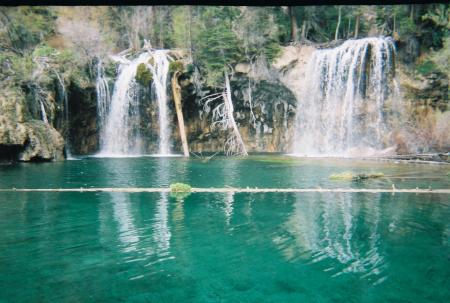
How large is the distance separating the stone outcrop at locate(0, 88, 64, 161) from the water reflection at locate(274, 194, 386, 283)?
597 inches

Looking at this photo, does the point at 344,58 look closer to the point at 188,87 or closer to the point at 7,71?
the point at 188,87

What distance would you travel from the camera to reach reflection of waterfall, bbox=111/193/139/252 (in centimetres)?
849

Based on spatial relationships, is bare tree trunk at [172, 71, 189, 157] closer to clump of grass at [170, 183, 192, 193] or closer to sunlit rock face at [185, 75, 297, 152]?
sunlit rock face at [185, 75, 297, 152]

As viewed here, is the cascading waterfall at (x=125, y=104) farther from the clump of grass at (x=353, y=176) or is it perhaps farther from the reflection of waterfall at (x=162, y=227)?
the reflection of waterfall at (x=162, y=227)

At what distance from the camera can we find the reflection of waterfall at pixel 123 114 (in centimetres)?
2952

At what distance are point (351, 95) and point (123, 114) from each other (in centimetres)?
1527

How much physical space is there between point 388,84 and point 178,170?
575 inches

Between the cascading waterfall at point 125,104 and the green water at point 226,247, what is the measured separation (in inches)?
587

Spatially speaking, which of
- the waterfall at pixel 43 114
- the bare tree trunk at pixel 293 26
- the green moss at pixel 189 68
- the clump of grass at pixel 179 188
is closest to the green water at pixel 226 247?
the clump of grass at pixel 179 188

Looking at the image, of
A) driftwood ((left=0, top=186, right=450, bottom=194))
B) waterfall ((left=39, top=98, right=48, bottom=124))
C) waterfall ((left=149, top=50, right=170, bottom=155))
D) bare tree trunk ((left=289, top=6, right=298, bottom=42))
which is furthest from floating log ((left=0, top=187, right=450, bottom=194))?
bare tree trunk ((left=289, top=6, right=298, bottom=42))

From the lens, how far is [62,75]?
83.4 ft

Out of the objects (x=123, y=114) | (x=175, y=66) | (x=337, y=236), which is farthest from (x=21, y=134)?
(x=337, y=236)

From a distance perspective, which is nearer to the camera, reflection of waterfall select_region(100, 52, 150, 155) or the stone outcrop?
the stone outcrop
